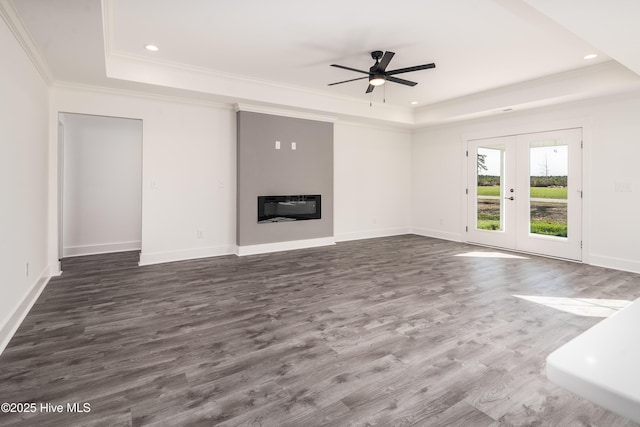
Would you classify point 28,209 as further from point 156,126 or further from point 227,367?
point 227,367

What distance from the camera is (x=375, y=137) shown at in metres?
7.50

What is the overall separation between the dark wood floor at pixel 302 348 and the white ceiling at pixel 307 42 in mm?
2545

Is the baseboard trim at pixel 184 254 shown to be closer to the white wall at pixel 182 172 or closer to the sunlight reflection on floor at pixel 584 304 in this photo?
the white wall at pixel 182 172

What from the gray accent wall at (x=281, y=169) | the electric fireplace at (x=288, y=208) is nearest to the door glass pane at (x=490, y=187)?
the gray accent wall at (x=281, y=169)

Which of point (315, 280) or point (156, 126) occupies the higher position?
point (156, 126)

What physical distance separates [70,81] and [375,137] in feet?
18.0

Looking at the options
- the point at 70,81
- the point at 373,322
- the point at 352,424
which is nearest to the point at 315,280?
the point at 373,322

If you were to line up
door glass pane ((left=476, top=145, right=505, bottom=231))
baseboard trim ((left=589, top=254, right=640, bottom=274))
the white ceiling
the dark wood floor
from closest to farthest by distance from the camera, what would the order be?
the dark wood floor → the white ceiling → baseboard trim ((left=589, top=254, right=640, bottom=274)) → door glass pane ((left=476, top=145, right=505, bottom=231))

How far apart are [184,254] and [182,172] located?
1.32 m

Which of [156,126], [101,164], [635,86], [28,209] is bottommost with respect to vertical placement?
[28,209]

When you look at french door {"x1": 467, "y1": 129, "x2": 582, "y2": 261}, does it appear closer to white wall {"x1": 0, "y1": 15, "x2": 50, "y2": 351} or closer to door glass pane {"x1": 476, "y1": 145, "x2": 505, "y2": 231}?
door glass pane {"x1": 476, "y1": 145, "x2": 505, "y2": 231}

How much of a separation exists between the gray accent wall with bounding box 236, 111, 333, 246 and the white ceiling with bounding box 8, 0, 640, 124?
58 centimetres

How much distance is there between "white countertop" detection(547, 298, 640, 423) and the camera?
53 cm

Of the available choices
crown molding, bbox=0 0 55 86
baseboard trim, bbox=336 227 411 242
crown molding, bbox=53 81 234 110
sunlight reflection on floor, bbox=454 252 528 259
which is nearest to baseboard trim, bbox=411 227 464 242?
baseboard trim, bbox=336 227 411 242
